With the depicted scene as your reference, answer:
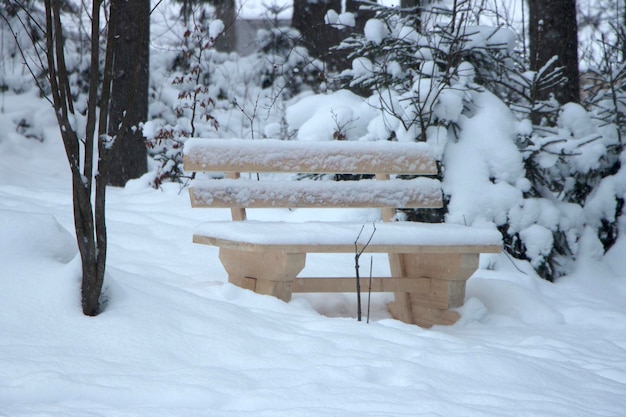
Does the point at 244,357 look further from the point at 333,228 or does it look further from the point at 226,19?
the point at 226,19

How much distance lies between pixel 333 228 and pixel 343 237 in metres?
0.09

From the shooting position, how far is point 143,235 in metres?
4.77

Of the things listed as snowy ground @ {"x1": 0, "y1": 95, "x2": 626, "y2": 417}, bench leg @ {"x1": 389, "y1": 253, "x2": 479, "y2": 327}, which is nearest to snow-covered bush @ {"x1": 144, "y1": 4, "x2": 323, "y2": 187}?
bench leg @ {"x1": 389, "y1": 253, "x2": 479, "y2": 327}

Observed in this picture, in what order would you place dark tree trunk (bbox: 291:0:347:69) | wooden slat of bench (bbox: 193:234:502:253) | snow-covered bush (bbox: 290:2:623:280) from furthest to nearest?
dark tree trunk (bbox: 291:0:347:69) → snow-covered bush (bbox: 290:2:623:280) → wooden slat of bench (bbox: 193:234:502:253)

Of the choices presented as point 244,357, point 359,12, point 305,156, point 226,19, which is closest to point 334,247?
point 305,156

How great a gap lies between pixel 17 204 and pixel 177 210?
3.77 ft

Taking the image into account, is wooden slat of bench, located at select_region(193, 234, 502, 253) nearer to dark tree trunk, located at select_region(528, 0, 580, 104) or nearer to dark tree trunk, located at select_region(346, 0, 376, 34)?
dark tree trunk, located at select_region(528, 0, 580, 104)

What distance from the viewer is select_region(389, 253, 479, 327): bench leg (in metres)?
3.69

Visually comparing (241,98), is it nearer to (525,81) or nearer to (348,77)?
(348,77)

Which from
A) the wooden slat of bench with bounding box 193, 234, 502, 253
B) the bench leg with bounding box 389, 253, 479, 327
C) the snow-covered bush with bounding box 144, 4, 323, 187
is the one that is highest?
the snow-covered bush with bounding box 144, 4, 323, 187

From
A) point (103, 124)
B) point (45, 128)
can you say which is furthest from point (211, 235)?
point (45, 128)

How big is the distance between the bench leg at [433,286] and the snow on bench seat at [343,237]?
0.12 m

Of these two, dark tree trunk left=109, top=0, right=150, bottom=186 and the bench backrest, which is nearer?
the bench backrest

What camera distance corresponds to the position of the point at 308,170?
12.9 feet
